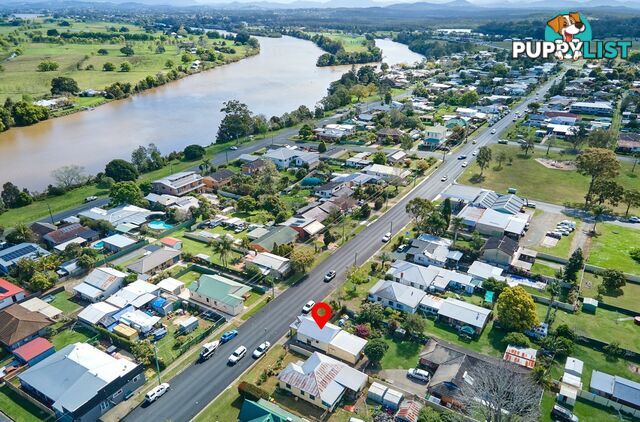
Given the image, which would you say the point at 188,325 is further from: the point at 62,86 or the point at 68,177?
the point at 62,86

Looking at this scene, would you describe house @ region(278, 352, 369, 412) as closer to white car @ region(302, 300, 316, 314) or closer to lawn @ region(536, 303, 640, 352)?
white car @ region(302, 300, 316, 314)

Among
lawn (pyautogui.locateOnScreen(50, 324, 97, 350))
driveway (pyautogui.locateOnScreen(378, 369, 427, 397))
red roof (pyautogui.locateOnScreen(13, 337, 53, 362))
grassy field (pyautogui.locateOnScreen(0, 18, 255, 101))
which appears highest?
grassy field (pyautogui.locateOnScreen(0, 18, 255, 101))

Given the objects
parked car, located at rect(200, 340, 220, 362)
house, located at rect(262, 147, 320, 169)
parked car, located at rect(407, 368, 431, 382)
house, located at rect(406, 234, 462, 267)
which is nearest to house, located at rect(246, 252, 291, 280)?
parked car, located at rect(200, 340, 220, 362)

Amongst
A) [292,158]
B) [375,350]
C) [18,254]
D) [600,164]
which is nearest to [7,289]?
[18,254]

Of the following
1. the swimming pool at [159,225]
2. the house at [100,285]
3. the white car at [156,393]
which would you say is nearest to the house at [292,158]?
the swimming pool at [159,225]

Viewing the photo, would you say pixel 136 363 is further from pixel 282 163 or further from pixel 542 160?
pixel 542 160

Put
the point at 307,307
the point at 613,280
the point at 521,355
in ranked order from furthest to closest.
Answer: the point at 613,280 < the point at 307,307 < the point at 521,355

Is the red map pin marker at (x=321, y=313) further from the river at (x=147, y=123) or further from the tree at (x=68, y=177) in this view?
the river at (x=147, y=123)
